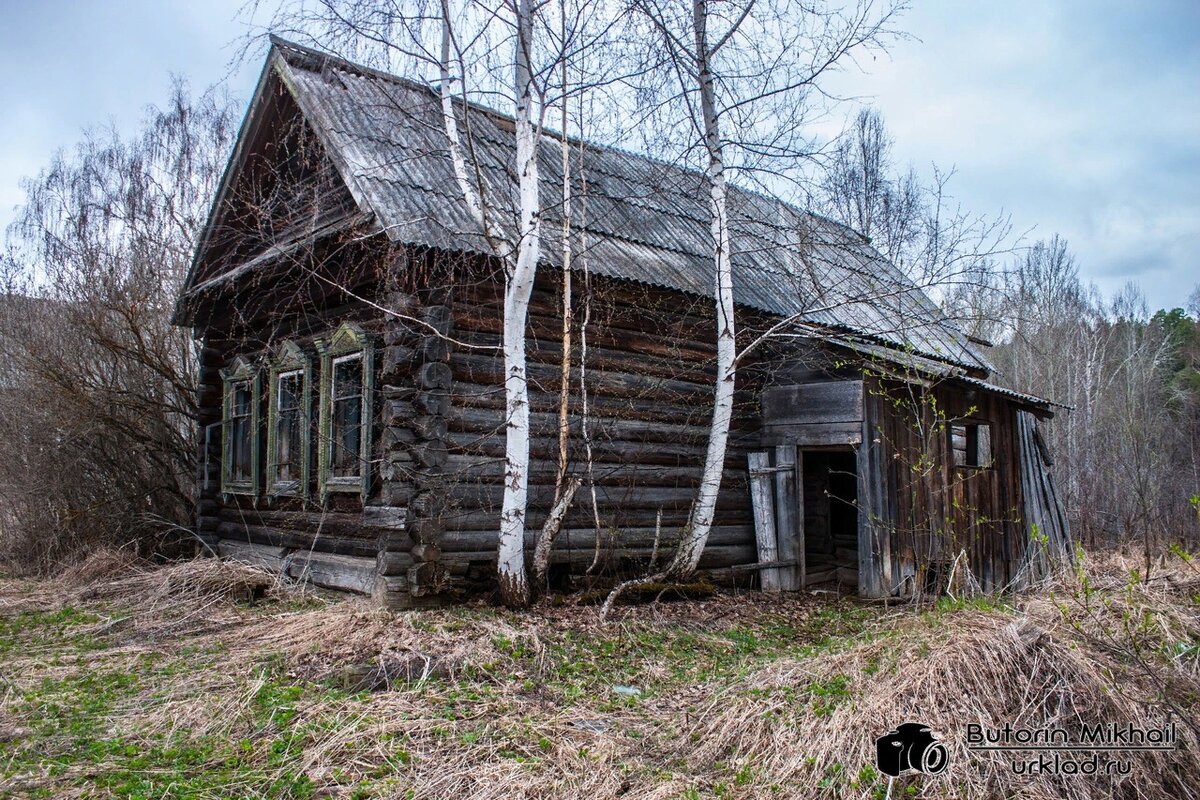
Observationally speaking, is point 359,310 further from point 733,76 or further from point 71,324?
point 71,324

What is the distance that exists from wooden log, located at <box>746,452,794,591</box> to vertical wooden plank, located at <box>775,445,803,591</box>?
8 cm

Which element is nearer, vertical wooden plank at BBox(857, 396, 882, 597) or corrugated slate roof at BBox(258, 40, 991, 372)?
corrugated slate roof at BBox(258, 40, 991, 372)

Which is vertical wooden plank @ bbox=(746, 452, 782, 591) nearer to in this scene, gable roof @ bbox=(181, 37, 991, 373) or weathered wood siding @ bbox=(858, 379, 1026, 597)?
weathered wood siding @ bbox=(858, 379, 1026, 597)

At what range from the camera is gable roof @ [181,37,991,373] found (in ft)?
28.0

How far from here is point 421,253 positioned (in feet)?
27.7

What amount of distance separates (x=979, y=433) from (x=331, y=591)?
335 inches

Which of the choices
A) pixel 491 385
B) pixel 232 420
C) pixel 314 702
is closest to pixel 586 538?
pixel 491 385

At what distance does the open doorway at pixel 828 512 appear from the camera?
13.3 metres

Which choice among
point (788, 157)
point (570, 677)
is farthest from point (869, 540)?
point (570, 677)

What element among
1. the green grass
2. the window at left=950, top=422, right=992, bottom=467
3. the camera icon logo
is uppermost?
the window at left=950, top=422, right=992, bottom=467

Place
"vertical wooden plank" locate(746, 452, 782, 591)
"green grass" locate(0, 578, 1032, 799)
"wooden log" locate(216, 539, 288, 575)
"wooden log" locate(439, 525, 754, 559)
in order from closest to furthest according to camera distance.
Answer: "green grass" locate(0, 578, 1032, 799) < "wooden log" locate(439, 525, 754, 559) < "wooden log" locate(216, 539, 288, 575) < "vertical wooden plank" locate(746, 452, 782, 591)

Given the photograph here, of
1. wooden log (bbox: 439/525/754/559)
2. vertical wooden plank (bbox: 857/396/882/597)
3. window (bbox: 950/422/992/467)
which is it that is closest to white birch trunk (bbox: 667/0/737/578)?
wooden log (bbox: 439/525/754/559)

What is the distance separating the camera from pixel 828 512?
44.9ft

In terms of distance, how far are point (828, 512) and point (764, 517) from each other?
3201 millimetres
